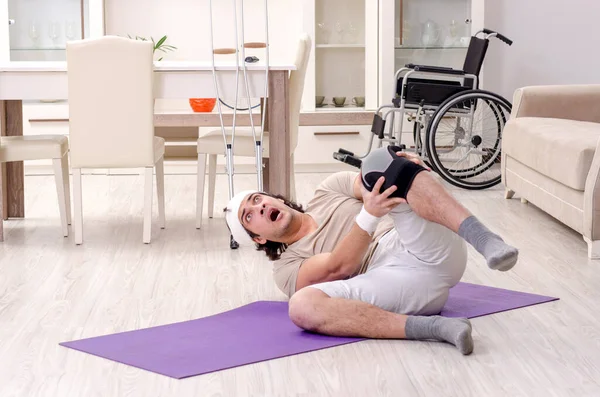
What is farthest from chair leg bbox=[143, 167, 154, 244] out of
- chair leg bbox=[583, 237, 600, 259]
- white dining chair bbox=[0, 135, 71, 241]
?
chair leg bbox=[583, 237, 600, 259]

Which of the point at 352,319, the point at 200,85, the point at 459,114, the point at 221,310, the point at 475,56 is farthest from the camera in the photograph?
the point at 475,56

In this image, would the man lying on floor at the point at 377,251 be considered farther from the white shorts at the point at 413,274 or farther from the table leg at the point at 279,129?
the table leg at the point at 279,129

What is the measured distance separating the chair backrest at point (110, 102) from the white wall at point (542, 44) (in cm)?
330

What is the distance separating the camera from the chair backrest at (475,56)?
18.4ft

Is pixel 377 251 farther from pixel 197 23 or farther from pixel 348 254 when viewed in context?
pixel 197 23

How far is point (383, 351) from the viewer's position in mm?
2459

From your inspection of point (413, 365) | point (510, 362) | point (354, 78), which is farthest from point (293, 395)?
point (354, 78)

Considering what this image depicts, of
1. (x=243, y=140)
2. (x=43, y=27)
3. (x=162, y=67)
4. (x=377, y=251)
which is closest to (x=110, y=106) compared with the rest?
(x=162, y=67)

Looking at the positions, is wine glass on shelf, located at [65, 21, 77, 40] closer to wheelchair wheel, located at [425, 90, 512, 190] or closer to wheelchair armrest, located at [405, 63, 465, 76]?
wheelchair armrest, located at [405, 63, 465, 76]

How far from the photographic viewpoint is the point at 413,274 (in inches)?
102

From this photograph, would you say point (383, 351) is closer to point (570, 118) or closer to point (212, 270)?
point (212, 270)

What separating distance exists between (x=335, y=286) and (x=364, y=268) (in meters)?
0.22

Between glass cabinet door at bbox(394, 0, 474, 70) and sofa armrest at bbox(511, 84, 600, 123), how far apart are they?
167 centimetres

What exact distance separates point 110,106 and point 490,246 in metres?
2.15
